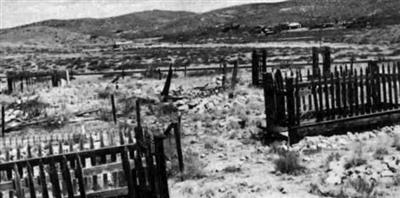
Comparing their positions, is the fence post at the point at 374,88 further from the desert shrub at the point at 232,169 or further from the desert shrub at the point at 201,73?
the desert shrub at the point at 201,73

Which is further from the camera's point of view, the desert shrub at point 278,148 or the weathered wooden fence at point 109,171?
the desert shrub at point 278,148

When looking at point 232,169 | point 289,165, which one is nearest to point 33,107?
point 232,169

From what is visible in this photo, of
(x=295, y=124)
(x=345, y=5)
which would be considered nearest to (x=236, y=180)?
(x=295, y=124)

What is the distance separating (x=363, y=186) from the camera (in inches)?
333

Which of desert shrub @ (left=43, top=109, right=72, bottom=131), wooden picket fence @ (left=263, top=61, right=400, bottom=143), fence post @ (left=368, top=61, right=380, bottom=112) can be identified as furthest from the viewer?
desert shrub @ (left=43, top=109, right=72, bottom=131)

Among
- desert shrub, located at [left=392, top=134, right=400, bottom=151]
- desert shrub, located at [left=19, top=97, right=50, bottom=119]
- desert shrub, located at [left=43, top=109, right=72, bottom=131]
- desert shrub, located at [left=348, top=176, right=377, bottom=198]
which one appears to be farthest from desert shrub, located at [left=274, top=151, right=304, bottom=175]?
desert shrub, located at [left=19, top=97, right=50, bottom=119]

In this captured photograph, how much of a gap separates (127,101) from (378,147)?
470 inches

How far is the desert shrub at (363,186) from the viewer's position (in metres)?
8.28

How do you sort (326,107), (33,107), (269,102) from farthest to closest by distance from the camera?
1. (33,107)
2. (326,107)
3. (269,102)

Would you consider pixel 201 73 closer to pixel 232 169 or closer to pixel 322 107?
pixel 322 107

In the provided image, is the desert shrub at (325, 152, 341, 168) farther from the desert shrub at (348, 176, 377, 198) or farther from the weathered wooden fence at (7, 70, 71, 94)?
the weathered wooden fence at (7, 70, 71, 94)

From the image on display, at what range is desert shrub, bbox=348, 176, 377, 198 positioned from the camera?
8281 mm

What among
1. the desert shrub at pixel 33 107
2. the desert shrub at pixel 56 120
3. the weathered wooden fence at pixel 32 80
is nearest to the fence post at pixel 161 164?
the desert shrub at pixel 56 120

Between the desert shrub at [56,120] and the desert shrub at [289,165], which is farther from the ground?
the desert shrub at [289,165]
